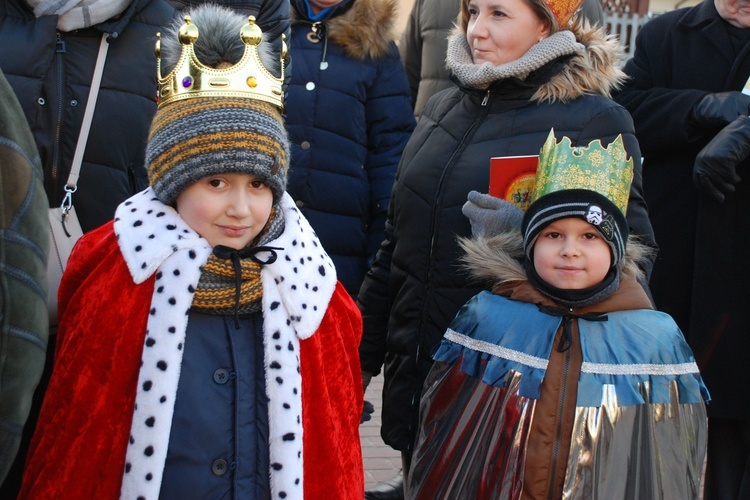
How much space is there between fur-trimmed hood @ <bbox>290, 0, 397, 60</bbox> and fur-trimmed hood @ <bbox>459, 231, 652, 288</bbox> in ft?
5.10

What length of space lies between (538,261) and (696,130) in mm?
1460

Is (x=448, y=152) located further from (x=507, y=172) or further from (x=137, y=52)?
(x=137, y=52)

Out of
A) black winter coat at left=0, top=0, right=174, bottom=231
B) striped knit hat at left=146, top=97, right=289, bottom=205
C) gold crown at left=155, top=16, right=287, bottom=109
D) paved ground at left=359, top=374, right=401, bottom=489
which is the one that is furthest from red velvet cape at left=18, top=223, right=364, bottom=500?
paved ground at left=359, top=374, right=401, bottom=489

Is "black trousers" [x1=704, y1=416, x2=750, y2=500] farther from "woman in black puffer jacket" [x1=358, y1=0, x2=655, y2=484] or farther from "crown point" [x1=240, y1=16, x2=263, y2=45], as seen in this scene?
"crown point" [x1=240, y1=16, x2=263, y2=45]

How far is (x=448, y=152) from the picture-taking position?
3.49m

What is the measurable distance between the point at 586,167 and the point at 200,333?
1.26 m

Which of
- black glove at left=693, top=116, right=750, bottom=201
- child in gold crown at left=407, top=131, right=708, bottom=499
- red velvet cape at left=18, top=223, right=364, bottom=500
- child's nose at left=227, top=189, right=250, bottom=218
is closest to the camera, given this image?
red velvet cape at left=18, top=223, right=364, bottom=500

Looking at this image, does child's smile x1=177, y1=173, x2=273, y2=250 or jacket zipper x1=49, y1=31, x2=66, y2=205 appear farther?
jacket zipper x1=49, y1=31, x2=66, y2=205

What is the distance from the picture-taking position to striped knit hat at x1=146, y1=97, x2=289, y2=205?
258 cm

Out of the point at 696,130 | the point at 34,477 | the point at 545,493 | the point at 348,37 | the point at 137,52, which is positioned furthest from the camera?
the point at 348,37

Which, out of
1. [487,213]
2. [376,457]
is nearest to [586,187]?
[487,213]

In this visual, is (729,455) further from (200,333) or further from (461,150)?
(200,333)

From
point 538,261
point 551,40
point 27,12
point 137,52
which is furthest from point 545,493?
point 27,12

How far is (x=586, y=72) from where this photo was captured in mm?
3348
